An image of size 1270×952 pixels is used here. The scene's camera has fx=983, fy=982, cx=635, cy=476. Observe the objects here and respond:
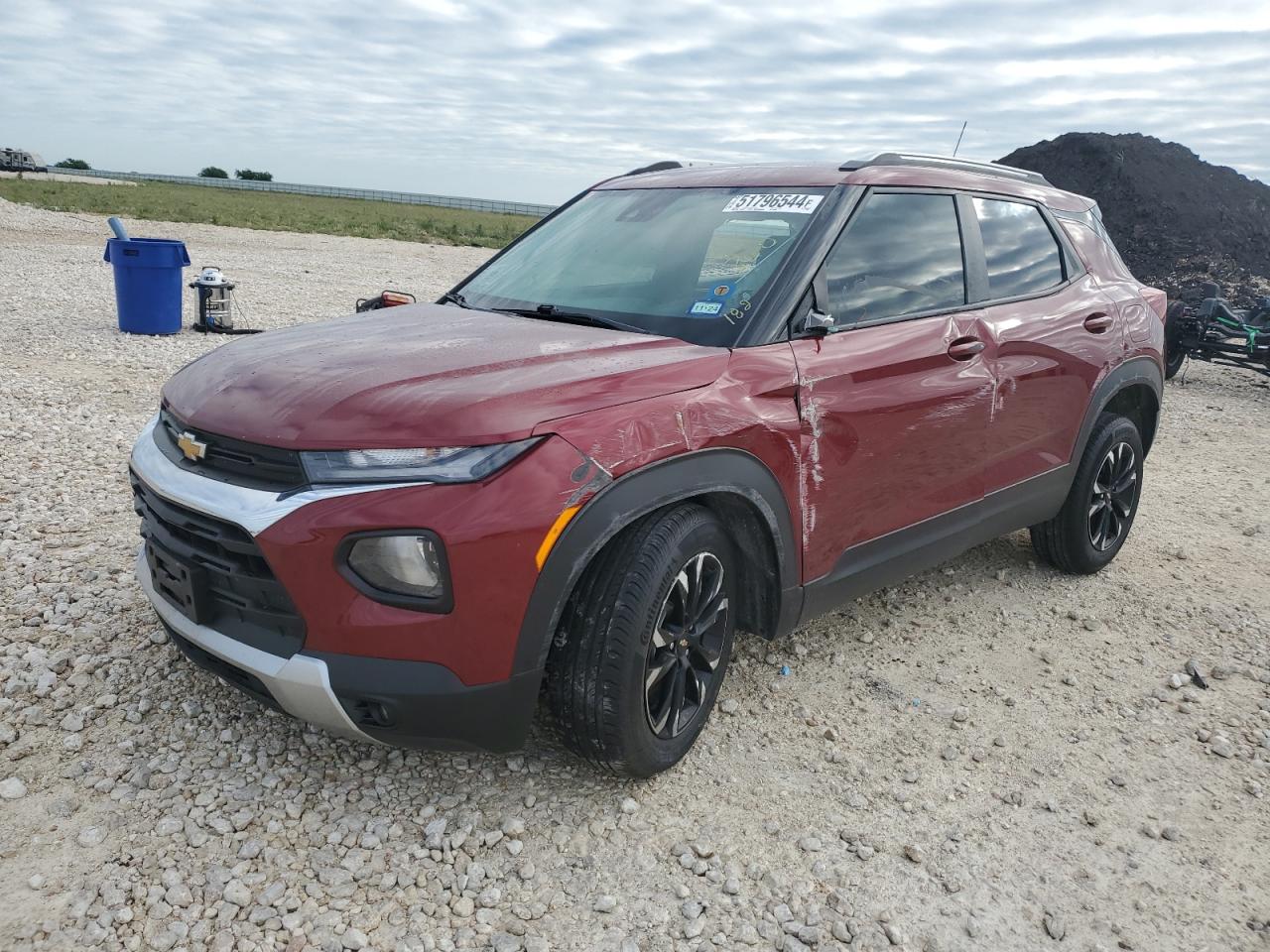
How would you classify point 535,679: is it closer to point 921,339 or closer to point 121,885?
point 121,885

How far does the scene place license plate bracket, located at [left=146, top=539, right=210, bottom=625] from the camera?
2.65 metres

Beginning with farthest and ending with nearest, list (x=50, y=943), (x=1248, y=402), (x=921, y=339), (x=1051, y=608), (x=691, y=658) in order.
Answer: (x=1248, y=402)
(x=1051, y=608)
(x=921, y=339)
(x=691, y=658)
(x=50, y=943)

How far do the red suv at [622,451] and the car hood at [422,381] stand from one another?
11 mm

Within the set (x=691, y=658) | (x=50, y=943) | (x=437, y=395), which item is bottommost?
(x=50, y=943)

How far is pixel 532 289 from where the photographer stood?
3744 mm

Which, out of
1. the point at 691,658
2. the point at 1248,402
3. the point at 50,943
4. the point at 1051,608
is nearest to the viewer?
the point at 50,943

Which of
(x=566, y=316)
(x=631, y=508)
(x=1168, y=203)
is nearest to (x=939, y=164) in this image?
(x=566, y=316)

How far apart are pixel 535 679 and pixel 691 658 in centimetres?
62

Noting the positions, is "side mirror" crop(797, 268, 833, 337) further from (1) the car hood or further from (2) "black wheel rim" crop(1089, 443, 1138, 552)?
(2) "black wheel rim" crop(1089, 443, 1138, 552)

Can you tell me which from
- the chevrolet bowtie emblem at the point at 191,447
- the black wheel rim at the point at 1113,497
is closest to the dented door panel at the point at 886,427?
the black wheel rim at the point at 1113,497

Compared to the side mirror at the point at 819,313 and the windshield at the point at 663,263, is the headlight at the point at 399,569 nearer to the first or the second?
the windshield at the point at 663,263

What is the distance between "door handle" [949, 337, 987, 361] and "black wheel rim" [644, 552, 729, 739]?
4.50 feet

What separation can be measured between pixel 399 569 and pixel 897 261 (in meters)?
2.22

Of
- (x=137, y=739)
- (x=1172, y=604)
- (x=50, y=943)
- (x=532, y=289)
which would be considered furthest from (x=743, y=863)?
(x=1172, y=604)
